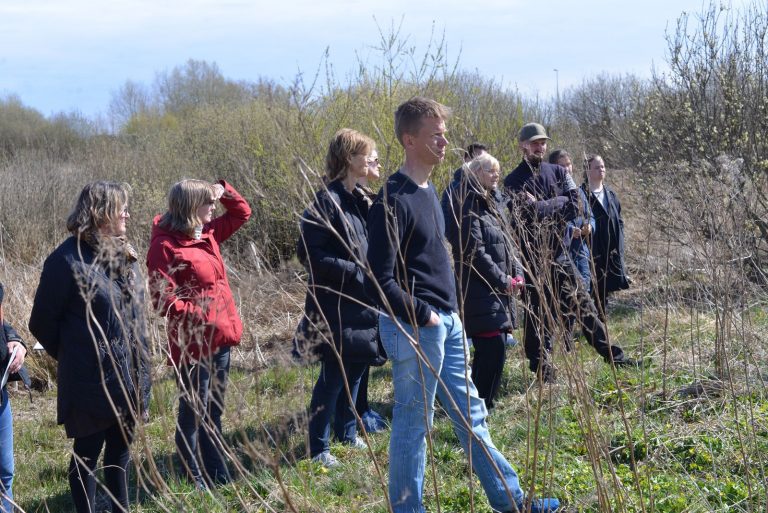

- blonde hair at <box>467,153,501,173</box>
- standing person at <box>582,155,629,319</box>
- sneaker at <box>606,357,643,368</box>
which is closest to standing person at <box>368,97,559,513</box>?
blonde hair at <box>467,153,501,173</box>

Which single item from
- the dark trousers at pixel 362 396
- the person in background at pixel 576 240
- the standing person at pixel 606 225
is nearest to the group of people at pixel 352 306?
the dark trousers at pixel 362 396

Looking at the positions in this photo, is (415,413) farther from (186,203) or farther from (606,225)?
(606,225)

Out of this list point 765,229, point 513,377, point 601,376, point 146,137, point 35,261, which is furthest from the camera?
point 146,137

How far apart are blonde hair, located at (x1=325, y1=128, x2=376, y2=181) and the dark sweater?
1135 millimetres

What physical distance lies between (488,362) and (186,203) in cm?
217

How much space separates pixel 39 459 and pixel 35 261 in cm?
545

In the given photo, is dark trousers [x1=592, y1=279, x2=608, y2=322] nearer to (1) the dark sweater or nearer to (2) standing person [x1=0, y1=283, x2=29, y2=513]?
(1) the dark sweater

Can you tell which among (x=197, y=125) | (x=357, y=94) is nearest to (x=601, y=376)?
(x=357, y=94)

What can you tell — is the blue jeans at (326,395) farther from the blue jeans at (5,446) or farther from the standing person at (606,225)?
the standing person at (606,225)

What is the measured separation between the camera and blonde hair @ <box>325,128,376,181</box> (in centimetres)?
462

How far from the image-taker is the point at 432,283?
346 centimetres

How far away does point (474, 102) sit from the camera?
1192cm

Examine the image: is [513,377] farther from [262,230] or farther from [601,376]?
[262,230]

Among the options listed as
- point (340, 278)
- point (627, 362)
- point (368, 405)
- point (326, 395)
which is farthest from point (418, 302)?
point (627, 362)
